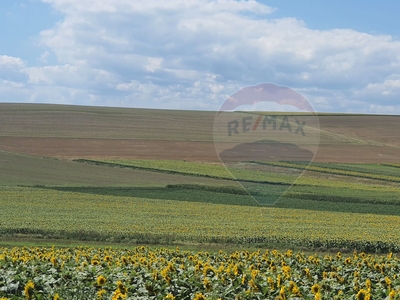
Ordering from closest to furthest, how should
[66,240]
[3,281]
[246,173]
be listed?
[3,281] < [66,240] < [246,173]

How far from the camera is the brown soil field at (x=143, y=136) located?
73938 millimetres

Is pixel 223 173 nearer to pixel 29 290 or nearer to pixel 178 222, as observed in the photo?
pixel 178 222

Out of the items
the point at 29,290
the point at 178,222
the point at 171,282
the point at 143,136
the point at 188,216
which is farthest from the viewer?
the point at 143,136

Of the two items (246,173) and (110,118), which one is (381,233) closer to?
(246,173)

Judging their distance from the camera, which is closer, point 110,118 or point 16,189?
point 16,189

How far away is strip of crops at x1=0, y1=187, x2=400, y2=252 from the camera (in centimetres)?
2622

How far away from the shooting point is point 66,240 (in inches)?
1005

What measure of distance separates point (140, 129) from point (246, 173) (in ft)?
151

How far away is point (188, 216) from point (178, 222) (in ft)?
9.67

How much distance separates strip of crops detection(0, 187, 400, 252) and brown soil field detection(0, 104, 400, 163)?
101ft

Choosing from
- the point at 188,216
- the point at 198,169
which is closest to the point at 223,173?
the point at 198,169

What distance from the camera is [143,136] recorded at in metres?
92.8

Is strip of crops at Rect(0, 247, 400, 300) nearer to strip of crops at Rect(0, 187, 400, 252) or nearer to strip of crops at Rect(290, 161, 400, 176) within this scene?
strip of crops at Rect(0, 187, 400, 252)

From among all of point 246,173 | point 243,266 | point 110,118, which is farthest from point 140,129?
point 243,266
